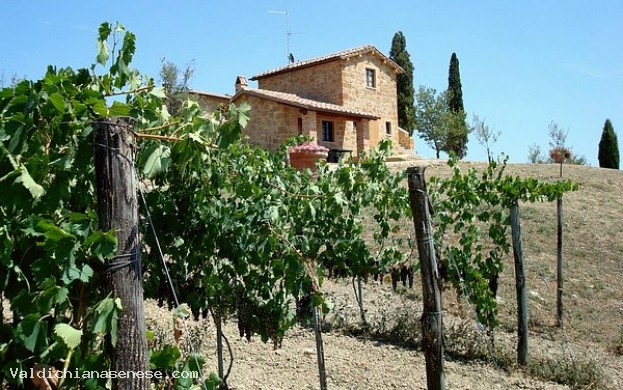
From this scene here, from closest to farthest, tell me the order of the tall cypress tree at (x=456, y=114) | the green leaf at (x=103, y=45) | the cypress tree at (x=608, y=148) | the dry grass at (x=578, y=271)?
1. the green leaf at (x=103, y=45)
2. the dry grass at (x=578, y=271)
3. the cypress tree at (x=608, y=148)
4. the tall cypress tree at (x=456, y=114)

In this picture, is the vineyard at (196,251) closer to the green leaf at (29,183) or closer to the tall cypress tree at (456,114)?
the green leaf at (29,183)

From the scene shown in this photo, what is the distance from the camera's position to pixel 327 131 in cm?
2209

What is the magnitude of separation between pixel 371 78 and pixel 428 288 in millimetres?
22379

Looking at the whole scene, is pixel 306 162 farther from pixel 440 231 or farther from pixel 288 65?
pixel 288 65

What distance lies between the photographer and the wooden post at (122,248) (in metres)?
1.68

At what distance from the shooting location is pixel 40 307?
5.83 ft

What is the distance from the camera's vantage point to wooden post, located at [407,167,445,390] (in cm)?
268

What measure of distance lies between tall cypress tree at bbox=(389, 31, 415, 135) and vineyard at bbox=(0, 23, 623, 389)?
22.7m

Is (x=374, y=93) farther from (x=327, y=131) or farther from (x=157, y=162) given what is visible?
(x=157, y=162)

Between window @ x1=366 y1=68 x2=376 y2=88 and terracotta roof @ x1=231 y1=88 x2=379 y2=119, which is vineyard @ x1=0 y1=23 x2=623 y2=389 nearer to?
terracotta roof @ x1=231 y1=88 x2=379 y2=119

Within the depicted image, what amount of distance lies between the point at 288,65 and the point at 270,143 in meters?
5.43

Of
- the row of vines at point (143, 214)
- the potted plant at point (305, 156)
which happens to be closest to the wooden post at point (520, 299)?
the row of vines at point (143, 214)

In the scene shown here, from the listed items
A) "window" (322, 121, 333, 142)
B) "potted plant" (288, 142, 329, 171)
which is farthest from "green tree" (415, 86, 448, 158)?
"potted plant" (288, 142, 329, 171)

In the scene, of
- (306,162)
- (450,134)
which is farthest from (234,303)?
(450,134)
